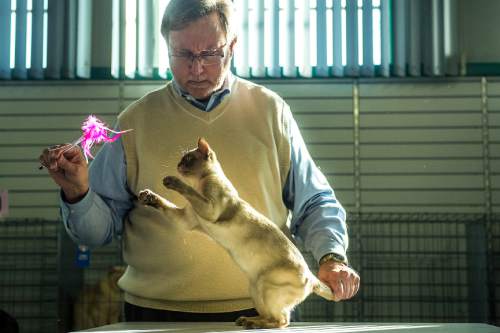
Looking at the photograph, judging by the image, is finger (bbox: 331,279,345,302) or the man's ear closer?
finger (bbox: 331,279,345,302)

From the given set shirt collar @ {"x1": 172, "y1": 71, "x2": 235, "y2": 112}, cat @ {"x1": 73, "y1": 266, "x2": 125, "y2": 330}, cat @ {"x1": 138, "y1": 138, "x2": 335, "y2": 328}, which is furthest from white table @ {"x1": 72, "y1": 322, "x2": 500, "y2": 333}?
cat @ {"x1": 73, "y1": 266, "x2": 125, "y2": 330}

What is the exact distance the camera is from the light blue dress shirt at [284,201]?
5.70ft

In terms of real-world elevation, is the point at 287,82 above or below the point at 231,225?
above

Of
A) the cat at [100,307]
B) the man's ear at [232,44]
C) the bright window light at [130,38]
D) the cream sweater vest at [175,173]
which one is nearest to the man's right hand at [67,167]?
the cream sweater vest at [175,173]

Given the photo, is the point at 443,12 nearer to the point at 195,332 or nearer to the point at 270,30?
the point at 270,30

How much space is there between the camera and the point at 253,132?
1821mm

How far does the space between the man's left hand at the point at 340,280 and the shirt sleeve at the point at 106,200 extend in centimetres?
51

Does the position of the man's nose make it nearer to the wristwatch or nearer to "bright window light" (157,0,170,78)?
the wristwatch

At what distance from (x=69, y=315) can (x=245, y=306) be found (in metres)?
3.36

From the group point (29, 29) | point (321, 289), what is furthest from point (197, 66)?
point (29, 29)

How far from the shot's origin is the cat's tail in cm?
151

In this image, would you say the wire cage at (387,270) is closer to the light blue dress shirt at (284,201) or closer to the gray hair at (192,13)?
the light blue dress shirt at (284,201)

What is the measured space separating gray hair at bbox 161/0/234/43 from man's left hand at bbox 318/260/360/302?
20.9 inches

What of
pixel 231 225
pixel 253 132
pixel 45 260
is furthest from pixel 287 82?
pixel 231 225
